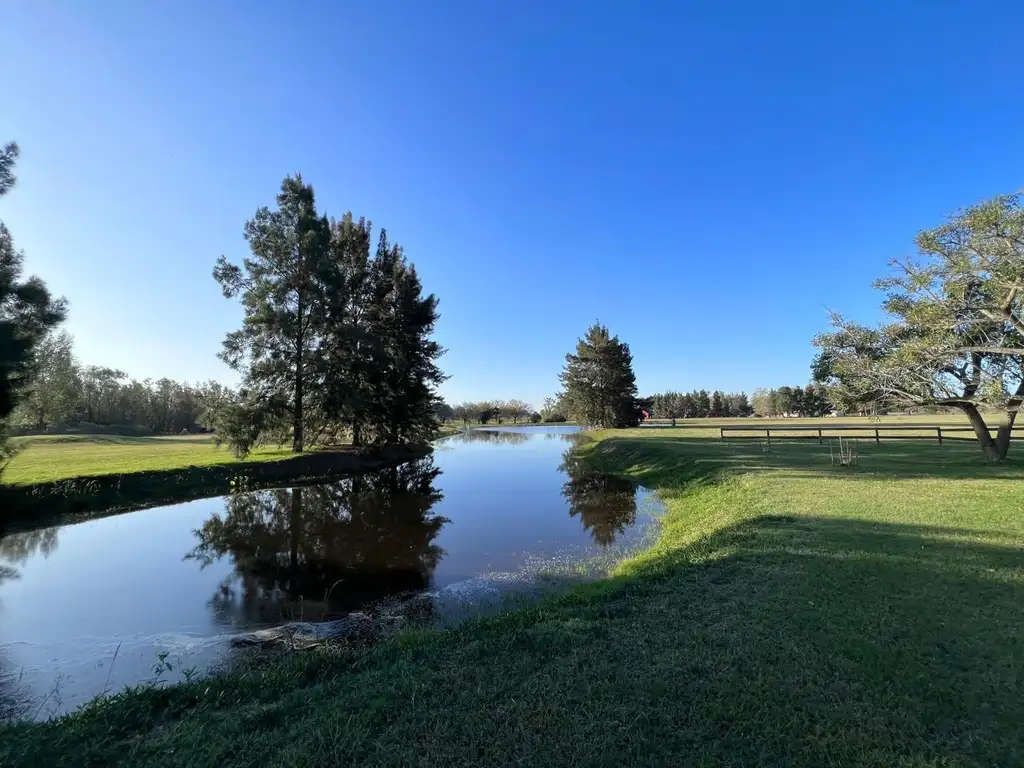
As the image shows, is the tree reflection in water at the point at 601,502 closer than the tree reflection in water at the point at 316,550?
No

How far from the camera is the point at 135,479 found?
15547 mm

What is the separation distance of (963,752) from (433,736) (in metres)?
3.20

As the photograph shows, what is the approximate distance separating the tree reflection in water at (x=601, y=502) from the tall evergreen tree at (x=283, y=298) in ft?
48.3

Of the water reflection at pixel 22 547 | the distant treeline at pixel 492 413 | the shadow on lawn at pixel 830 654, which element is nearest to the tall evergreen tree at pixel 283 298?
the water reflection at pixel 22 547

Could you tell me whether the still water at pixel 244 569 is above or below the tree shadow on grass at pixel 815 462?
below

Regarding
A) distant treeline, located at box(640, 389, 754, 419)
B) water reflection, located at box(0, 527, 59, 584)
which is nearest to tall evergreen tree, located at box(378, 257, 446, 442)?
water reflection, located at box(0, 527, 59, 584)

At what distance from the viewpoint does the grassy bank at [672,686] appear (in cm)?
289

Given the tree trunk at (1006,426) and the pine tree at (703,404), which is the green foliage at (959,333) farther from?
the pine tree at (703,404)

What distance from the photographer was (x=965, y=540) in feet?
23.2

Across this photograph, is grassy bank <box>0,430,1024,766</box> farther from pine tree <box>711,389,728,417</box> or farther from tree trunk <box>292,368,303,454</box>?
pine tree <box>711,389,728,417</box>

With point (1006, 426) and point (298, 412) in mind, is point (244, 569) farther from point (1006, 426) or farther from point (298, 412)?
point (1006, 426)

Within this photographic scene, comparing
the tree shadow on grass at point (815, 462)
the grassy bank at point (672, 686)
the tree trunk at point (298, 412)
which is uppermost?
the tree trunk at point (298, 412)

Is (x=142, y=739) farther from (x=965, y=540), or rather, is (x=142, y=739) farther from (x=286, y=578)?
(x=965, y=540)

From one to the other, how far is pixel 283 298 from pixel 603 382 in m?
34.6
